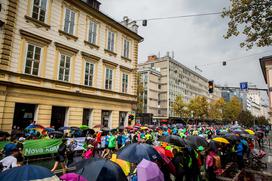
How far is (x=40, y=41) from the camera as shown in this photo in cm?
1661

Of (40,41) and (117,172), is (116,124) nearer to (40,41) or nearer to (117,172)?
(40,41)

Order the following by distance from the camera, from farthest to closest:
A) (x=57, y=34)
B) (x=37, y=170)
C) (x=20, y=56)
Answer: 1. (x=57, y=34)
2. (x=20, y=56)
3. (x=37, y=170)

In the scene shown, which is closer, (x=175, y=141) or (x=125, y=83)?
(x=175, y=141)

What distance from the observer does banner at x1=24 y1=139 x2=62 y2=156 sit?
1114cm

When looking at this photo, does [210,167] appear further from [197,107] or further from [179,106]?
[197,107]

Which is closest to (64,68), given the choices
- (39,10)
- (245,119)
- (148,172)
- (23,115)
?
(39,10)

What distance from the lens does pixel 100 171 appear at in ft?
12.5

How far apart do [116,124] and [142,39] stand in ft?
41.5

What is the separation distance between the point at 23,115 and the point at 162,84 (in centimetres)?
5633

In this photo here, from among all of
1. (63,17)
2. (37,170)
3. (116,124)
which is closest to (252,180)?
(37,170)

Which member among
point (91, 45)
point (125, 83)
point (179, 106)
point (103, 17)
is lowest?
point (179, 106)

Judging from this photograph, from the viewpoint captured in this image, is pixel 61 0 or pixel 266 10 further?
pixel 61 0

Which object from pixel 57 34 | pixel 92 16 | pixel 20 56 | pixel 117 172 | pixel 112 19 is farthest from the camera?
pixel 112 19

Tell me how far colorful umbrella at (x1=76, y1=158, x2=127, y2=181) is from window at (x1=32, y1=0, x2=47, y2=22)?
1651 centimetres
